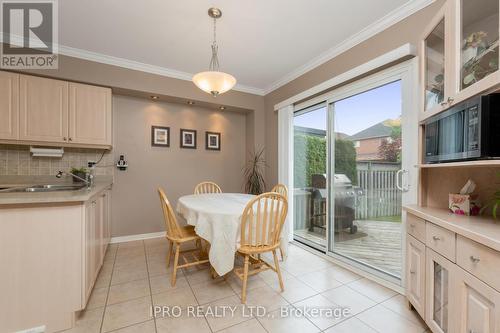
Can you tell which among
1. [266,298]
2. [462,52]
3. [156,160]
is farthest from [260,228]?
[156,160]

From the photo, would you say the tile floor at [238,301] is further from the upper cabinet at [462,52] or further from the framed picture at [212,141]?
the framed picture at [212,141]

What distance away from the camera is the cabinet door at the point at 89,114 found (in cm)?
276

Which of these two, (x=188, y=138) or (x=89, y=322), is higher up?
(x=188, y=138)

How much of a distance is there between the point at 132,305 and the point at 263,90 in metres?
3.67

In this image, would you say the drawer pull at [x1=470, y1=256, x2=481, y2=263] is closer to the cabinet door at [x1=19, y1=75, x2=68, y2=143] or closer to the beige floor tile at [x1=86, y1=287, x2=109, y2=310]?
the beige floor tile at [x1=86, y1=287, x2=109, y2=310]

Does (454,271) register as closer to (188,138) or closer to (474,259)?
(474,259)

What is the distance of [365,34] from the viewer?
234cm

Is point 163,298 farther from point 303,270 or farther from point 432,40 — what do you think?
point 432,40

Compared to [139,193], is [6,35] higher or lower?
higher

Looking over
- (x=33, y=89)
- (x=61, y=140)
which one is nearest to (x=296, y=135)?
(x=61, y=140)

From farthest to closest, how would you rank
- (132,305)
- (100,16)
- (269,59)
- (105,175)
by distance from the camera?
(105,175)
(269,59)
(100,16)
(132,305)

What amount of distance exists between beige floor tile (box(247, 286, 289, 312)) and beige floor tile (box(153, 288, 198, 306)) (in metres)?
0.48

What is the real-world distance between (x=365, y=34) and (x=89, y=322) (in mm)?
3601

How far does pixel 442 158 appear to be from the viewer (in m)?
1.48
